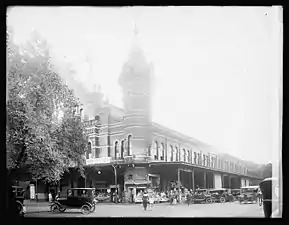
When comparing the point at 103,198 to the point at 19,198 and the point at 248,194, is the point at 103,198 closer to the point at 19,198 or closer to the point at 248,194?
the point at 19,198

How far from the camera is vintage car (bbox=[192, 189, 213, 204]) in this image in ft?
17.4

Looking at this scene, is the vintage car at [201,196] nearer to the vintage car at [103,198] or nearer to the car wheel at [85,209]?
the vintage car at [103,198]

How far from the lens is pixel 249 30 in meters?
5.29

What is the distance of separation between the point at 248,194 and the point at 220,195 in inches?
12.4

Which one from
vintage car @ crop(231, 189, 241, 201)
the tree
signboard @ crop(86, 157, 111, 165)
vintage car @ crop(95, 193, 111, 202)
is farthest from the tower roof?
vintage car @ crop(231, 189, 241, 201)

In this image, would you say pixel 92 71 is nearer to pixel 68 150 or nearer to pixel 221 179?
pixel 68 150

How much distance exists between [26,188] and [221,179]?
7.33ft

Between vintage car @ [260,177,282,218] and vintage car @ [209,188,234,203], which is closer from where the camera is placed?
vintage car @ [260,177,282,218]

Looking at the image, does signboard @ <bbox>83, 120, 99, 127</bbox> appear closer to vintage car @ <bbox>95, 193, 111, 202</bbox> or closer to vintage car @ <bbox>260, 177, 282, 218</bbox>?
vintage car @ <bbox>95, 193, 111, 202</bbox>

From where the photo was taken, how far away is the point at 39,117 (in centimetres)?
544

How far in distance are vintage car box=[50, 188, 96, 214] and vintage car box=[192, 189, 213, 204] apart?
3.80ft

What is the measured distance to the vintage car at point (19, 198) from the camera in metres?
5.34

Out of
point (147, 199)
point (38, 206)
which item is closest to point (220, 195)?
point (147, 199)
